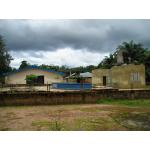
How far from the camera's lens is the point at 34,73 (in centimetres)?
3000

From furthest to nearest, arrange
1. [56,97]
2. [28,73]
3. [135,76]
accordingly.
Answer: [28,73]
[135,76]
[56,97]

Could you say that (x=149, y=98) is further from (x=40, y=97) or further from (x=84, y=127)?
(x=84, y=127)

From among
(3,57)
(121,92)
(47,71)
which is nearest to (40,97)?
(121,92)

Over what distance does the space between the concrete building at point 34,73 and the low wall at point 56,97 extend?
14351mm

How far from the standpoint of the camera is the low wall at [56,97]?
14.8 metres

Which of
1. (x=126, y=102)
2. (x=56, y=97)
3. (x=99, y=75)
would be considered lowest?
(x=126, y=102)

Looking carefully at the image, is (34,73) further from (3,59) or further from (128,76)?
(128,76)

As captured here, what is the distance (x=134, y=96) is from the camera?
17172 mm

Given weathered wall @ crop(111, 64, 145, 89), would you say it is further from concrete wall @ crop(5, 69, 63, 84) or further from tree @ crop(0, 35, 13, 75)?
tree @ crop(0, 35, 13, 75)

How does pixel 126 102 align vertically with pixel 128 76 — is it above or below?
below

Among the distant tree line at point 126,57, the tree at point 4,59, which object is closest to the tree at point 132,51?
the distant tree line at point 126,57

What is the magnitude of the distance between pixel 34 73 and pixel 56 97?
15.2 meters

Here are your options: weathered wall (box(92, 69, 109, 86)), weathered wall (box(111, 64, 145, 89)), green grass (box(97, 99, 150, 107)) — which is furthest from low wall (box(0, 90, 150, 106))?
weathered wall (box(92, 69, 109, 86))

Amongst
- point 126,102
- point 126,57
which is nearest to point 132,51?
point 126,57
